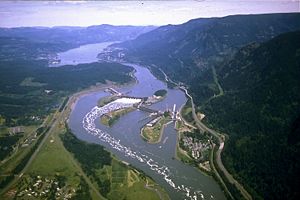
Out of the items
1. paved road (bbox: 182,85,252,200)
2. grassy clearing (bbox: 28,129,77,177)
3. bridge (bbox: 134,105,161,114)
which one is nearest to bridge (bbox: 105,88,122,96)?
bridge (bbox: 134,105,161,114)

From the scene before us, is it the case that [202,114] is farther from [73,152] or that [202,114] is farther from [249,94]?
[73,152]

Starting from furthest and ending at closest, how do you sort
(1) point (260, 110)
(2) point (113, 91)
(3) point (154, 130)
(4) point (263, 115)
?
(2) point (113, 91) < (3) point (154, 130) < (1) point (260, 110) < (4) point (263, 115)

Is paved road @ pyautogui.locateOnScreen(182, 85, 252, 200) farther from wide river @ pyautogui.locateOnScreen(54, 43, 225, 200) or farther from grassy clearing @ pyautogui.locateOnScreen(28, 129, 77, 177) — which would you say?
grassy clearing @ pyautogui.locateOnScreen(28, 129, 77, 177)

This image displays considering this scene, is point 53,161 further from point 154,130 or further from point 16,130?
point 154,130

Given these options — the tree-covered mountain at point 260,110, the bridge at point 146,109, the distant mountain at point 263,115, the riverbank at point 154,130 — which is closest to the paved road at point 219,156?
the tree-covered mountain at point 260,110

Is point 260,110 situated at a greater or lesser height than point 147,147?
greater

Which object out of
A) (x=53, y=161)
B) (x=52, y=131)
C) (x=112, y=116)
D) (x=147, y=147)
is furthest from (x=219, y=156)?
(x=52, y=131)

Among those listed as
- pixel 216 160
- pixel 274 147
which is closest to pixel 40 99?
pixel 216 160

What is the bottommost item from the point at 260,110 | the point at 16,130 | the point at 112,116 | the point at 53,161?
the point at 16,130
